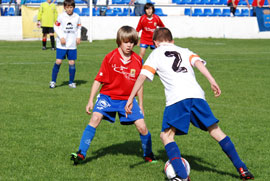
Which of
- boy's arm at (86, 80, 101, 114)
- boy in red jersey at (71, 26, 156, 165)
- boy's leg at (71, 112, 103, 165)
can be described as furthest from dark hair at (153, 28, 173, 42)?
boy's leg at (71, 112, 103, 165)

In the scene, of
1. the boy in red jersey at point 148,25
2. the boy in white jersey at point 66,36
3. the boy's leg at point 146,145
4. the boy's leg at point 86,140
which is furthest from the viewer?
the boy in red jersey at point 148,25

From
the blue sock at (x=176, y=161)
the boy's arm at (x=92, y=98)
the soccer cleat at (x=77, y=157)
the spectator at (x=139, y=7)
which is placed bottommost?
the spectator at (x=139, y=7)

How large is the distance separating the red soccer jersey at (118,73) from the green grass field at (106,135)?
2.67ft

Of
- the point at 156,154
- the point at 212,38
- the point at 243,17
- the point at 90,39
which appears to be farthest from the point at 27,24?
the point at 156,154

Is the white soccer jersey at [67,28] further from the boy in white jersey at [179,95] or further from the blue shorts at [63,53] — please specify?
the boy in white jersey at [179,95]

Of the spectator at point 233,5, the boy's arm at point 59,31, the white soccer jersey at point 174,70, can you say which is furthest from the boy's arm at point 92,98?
the spectator at point 233,5

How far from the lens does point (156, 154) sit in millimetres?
5824

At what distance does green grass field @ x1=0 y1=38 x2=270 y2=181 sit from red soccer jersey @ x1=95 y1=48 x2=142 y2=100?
81 cm

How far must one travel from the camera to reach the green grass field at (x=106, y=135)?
511 cm

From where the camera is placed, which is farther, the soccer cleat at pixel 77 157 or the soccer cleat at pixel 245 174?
the soccer cleat at pixel 77 157

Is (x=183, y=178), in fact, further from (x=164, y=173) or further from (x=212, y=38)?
(x=212, y=38)

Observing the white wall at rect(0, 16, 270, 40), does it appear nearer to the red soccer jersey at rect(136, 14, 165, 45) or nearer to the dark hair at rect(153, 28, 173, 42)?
the red soccer jersey at rect(136, 14, 165, 45)

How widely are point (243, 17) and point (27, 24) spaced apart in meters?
13.5

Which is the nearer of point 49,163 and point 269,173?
point 269,173
